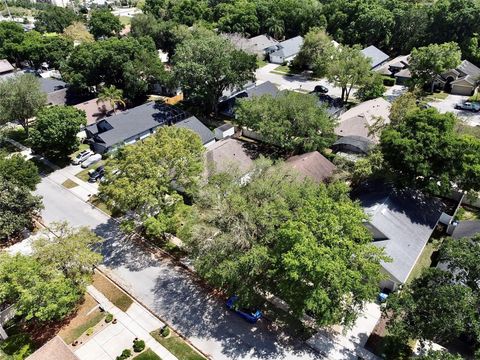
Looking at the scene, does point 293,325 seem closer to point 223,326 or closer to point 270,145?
point 223,326

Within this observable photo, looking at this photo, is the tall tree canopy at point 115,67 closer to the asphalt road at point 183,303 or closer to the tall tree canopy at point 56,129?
the tall tree canopy at point 56,129

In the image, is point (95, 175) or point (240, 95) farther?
point (240, 95)

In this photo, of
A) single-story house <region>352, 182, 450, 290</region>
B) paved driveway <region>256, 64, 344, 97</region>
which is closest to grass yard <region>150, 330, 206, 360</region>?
Answer: single-story house <region>352, 182, 450, 290</region>

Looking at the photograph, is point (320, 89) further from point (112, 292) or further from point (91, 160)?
point (112, 292)

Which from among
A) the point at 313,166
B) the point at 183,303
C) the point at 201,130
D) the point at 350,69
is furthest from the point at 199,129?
the point at 183,303

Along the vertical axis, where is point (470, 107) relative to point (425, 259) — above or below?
above

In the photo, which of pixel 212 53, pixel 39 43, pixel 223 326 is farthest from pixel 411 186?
pixel 39 43

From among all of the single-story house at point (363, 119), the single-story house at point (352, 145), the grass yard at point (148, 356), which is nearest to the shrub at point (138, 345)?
the grass yard at point (148, 356)
